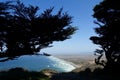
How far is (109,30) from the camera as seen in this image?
123 feet

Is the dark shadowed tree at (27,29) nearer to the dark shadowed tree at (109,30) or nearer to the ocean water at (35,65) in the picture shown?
the dark shadowed tree at (109,30)

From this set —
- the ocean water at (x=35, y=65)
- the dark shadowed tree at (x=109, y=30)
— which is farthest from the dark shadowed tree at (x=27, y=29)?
the ocean water at (x=35, y=65)

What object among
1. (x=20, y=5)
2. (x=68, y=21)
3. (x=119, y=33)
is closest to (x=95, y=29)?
(x=119, y=33)

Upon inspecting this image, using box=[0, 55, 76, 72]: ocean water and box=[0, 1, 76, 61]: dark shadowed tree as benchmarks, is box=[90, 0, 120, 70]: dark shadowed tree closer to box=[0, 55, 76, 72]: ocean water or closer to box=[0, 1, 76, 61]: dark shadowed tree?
box=[0, 1, 76, 61]: dark shadowed tree

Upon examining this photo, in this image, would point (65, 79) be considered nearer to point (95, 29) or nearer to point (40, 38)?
point (40, 38)

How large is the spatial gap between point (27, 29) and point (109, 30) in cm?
1254

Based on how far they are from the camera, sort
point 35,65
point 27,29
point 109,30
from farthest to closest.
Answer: point 35,65, point 109,30, point 27,29

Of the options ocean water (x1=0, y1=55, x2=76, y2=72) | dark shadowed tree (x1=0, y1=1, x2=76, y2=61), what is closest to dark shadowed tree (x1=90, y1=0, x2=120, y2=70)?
dark shadowed tree (x1=0, y1=1, x2=76, y2=61)

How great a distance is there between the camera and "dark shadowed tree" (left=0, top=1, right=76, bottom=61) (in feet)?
92.6

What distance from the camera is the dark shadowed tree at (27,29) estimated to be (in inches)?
1111

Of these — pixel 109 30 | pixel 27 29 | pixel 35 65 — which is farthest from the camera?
pixel 35 65

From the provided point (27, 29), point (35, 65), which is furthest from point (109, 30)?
point (35, 65)

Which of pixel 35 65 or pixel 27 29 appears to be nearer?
pixel 27 29

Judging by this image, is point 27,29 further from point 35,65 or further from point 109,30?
point 35,65
